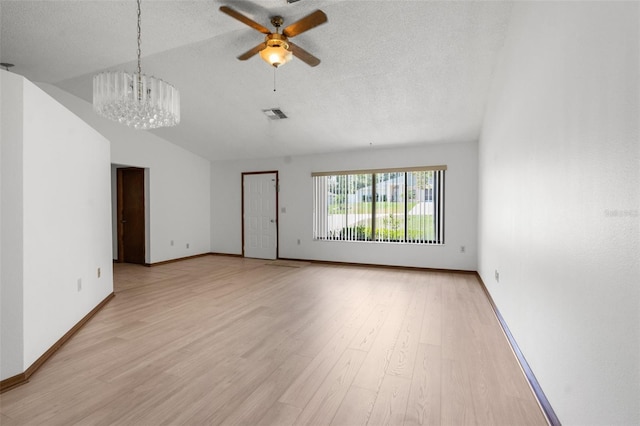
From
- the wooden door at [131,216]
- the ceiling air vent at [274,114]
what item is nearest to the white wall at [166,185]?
the wooden door at [131,216]

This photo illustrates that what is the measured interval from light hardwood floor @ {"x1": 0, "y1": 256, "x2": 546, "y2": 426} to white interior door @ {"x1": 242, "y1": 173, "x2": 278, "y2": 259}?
320 centimetres

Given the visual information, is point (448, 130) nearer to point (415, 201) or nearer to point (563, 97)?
point (415, 201)

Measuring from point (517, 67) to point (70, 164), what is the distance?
4118 mm

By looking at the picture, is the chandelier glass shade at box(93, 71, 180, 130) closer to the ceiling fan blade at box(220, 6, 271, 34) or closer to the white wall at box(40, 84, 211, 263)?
the ceiling fan blade at box(220, 6, 271, 34)

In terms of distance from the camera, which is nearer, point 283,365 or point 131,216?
point 283,365

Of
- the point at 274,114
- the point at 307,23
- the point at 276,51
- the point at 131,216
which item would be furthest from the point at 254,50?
the point at 131,216

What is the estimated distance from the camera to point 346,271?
591 centimetres

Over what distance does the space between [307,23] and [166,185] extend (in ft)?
18.0

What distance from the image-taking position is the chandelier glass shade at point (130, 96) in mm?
2578

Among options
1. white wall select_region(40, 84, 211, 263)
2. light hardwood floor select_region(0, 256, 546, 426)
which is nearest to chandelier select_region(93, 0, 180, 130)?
light hardwood floor select_region(0, 256, 546, 426)

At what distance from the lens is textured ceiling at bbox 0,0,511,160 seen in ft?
9.61

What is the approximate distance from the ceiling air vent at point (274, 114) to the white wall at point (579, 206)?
339 centimetres

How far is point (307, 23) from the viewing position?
251 cm

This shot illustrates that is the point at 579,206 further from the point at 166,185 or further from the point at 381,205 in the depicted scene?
the point at 166,185
